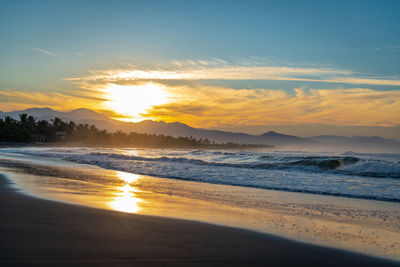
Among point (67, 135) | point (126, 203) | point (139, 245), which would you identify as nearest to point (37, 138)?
point (67, 135)

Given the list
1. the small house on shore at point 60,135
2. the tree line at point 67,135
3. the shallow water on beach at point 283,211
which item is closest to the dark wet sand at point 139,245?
the shallow water on beach at point 283,211

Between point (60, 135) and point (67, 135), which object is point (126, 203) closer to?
point (60, 135)

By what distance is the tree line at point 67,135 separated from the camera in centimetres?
8269

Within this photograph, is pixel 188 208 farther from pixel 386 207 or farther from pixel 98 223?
pixel 386 207

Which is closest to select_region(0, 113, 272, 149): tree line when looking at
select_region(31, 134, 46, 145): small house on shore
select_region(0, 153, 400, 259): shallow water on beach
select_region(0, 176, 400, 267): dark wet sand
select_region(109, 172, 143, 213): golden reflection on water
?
select_region(31, 134, 46, 145): small house on shore

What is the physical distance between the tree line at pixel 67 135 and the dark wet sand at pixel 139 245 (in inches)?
3429

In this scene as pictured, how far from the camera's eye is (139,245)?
329 centimetres

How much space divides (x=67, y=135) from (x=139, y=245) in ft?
338

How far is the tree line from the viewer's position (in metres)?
82.7

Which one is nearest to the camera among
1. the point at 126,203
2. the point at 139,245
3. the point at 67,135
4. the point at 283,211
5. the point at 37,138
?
the point at 139,245

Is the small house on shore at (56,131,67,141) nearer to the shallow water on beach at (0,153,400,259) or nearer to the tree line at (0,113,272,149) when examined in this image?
the tree line at (0,113,272,149)

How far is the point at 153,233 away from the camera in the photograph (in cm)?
384

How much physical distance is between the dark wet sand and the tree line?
8709cm

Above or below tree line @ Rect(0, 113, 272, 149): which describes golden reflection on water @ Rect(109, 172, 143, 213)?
below
